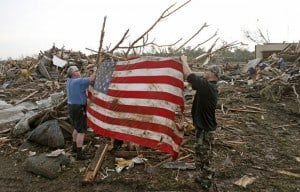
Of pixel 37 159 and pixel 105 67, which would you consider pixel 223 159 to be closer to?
pixel 105 67

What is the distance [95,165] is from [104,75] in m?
1.53

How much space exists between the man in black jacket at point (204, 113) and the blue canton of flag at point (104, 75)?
1.51m

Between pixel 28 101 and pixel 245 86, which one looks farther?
pixel 245 86

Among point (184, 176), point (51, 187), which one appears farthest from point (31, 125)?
point (184, 176)

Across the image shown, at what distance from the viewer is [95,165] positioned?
6.57 meters

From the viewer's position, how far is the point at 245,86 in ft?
50.5

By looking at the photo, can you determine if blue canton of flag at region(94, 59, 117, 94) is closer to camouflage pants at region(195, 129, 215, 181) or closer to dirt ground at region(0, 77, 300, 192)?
dirt ground at region(0, 77, 300, 192)

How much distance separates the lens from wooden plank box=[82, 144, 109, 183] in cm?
617

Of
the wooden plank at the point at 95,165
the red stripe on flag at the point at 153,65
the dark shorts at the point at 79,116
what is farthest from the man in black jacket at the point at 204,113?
the dark shorts at the point at 79,116

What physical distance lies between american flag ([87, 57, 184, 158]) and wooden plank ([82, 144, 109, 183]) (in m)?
0.60

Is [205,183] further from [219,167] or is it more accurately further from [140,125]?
[140,125]

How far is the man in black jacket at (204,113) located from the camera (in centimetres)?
537

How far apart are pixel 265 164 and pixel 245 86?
8.70 metres

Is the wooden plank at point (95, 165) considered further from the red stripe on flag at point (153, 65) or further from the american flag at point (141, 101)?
the red stripe on flag at point (153, 65)
